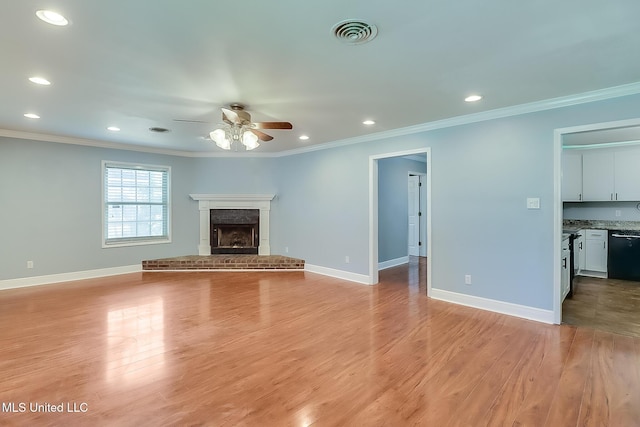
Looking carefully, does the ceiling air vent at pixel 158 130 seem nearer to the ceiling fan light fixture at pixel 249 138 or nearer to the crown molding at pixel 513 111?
the ceiling fan light fixture at pixel 249 138

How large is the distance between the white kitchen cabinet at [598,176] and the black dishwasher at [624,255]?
27.5 inches

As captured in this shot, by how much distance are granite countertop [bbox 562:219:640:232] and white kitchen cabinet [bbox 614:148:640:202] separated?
50 centimetres

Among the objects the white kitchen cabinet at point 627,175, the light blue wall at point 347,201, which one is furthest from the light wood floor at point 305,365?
the white kitchen cabinet at point 627,175

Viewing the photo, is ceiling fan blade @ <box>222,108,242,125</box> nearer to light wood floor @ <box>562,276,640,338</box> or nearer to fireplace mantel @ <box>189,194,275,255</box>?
fireplace mantel @ <box>189,194,275,255</box>

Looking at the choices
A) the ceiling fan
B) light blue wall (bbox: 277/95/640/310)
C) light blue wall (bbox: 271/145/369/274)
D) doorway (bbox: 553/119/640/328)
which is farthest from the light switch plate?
the ceiling fan

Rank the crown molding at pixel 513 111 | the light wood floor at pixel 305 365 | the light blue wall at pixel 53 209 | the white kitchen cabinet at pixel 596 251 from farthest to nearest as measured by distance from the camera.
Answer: the white kitchen cabinet at pixel 596 251
the light blue wall at pixel 53 209
the crown molding at pixel 513 111
the light wood floor at pixel 305 365

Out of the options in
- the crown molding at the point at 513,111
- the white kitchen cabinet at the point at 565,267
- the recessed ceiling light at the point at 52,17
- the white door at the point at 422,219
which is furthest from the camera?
the white door at the point at 422,219

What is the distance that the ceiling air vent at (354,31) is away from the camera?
1991 mm

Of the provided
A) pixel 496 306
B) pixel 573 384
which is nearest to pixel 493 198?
pixel 496 306

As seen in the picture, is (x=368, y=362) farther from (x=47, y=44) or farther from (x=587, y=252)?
(x=587, y=252)

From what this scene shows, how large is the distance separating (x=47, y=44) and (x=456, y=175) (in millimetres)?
4301

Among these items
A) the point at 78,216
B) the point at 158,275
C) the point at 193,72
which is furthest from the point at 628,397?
the point at 78,216

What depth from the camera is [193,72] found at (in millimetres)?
→ 2691

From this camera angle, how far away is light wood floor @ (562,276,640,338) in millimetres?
3416
